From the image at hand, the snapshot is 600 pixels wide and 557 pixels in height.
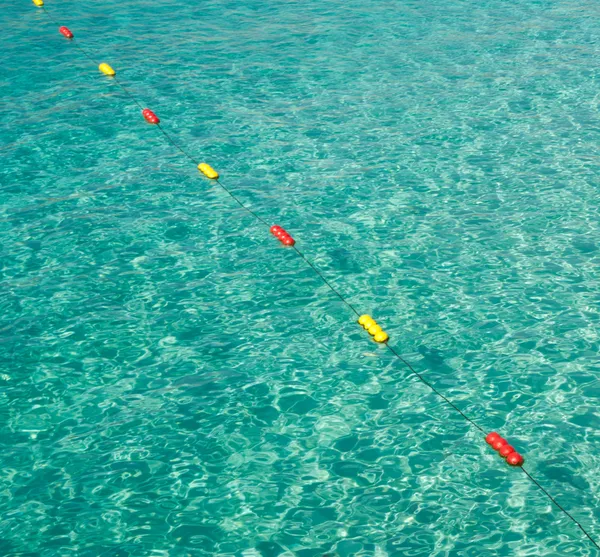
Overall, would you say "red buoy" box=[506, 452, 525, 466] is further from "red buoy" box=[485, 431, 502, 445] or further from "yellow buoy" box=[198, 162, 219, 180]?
"yellow buoy" box=[198, 162, 219, 180]

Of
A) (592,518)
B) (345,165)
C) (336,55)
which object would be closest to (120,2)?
(336,55)

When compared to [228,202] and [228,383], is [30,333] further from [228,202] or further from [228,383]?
[228,202]

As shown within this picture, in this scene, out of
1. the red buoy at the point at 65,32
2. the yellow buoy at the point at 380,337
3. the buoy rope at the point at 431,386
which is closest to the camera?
the buoy rope at the point at 431,386

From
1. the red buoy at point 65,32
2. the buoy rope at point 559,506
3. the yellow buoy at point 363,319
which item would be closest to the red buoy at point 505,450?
the buoy rope at point 559,506

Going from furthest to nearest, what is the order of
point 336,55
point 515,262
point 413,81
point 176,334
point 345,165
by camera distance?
point 336,55 < point 413,81 < point 345,165 < point 515,262 < point 176,334

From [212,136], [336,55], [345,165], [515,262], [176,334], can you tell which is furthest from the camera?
[336,55]

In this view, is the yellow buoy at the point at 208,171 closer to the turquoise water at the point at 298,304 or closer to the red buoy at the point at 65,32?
the turquoise water at the point at 298,304
